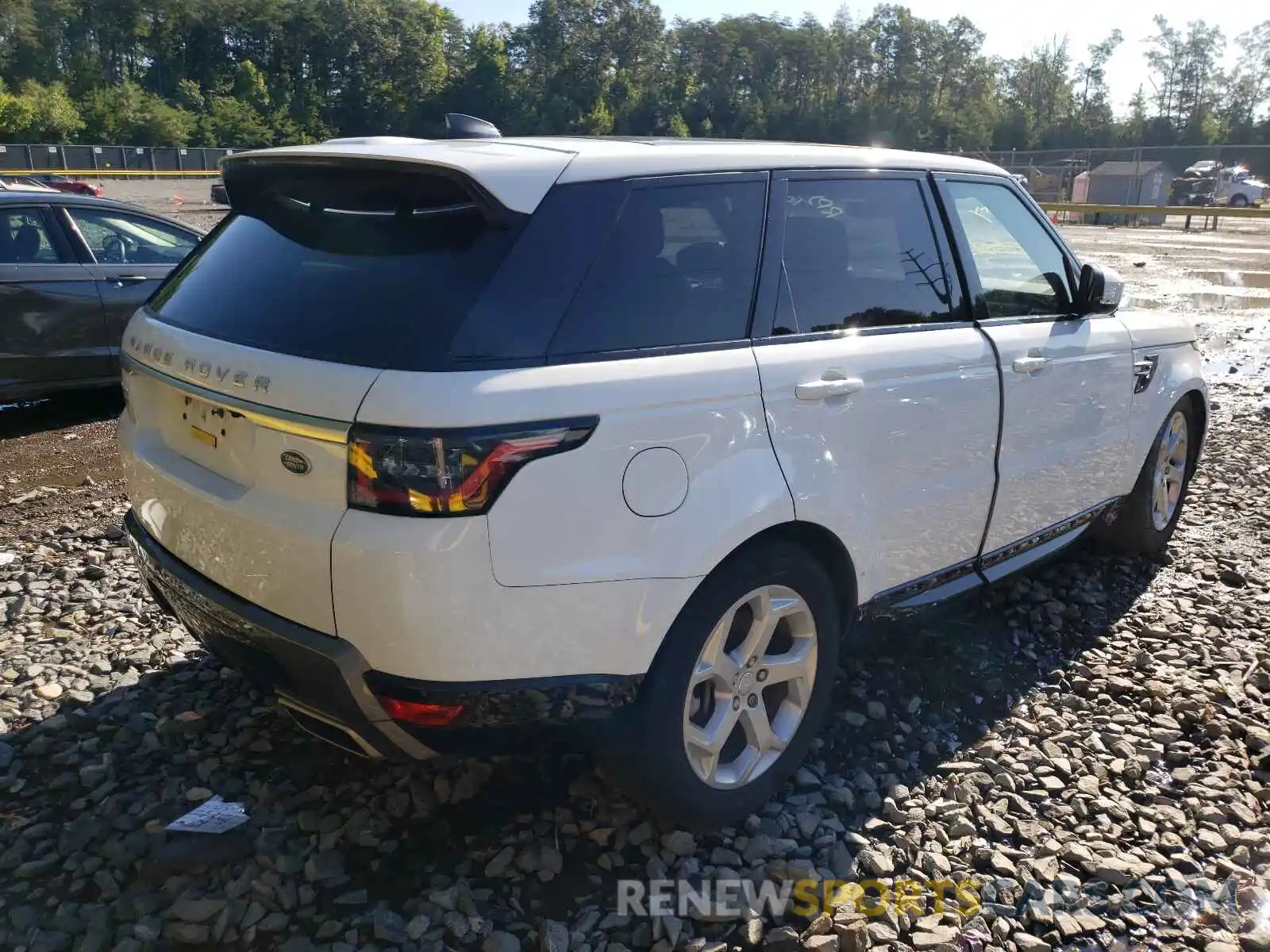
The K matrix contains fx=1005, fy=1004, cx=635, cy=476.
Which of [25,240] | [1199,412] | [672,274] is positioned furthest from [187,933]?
[25,240]

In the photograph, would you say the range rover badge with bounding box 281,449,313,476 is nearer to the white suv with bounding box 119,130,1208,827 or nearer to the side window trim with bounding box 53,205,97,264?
the white suv with bounding box 119,130,1208,827

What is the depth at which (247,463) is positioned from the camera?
8.12ft

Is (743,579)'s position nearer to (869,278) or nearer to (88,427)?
(869,278)

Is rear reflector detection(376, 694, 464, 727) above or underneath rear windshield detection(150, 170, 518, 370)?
underneath

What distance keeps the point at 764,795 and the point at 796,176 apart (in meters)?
1.84

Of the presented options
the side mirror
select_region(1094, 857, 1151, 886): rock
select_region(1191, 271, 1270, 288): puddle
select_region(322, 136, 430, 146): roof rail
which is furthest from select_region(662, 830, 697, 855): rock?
select_region(1191, 271, 1270, 288): puddle

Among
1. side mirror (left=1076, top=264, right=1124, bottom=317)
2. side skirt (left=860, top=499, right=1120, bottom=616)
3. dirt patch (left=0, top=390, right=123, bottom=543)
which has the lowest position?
dirt patch (left=0, top=390, right=123, bottom=543)

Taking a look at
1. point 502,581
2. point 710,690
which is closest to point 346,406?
point 502,581

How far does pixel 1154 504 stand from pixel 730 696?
120 inches

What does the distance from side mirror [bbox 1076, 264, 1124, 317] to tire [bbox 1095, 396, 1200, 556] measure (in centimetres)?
92

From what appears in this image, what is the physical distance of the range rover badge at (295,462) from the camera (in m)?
2.31

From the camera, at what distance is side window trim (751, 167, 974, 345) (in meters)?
2.83

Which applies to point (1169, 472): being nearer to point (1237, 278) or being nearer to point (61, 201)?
point (61, 201)

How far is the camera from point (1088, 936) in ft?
8.48
